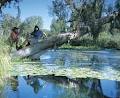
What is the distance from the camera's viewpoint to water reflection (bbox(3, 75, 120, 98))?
10222mm

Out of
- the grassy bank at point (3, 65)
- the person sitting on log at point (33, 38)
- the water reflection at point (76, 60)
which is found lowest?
the water reflection at point (76, 60)

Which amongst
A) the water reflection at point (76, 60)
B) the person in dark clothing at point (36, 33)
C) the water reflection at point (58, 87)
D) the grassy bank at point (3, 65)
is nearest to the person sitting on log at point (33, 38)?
the person in dark clothing at point (36, 33)

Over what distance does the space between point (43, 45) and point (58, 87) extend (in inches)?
337

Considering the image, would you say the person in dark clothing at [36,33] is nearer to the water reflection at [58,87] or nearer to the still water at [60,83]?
the still water at [60,83]

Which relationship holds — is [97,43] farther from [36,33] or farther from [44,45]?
[44,45]

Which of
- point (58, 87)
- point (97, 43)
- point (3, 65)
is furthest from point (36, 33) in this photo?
point (97, 43)

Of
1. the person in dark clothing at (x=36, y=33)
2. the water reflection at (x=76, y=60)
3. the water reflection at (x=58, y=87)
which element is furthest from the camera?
the person in dark clothing at (x=36, y=33)

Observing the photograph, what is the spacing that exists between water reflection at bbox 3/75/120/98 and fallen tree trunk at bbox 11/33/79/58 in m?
6.00

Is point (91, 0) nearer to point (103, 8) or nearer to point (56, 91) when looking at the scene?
point (103, 8)

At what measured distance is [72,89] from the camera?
1120 centimetres

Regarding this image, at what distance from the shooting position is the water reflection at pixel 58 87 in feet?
33.5

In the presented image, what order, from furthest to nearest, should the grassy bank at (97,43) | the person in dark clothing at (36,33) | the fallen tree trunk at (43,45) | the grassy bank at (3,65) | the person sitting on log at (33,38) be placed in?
1. the grassy bank at (97,43)
2. the person in dark clothing at (36,33)
3. the person sitting on log at (33,38)
4. the fallen tree trunk at (43,45)
5. the grassy bank at (3,65)

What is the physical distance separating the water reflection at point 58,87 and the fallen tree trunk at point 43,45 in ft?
19.7

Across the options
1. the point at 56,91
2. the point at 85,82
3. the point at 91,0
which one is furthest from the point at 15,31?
the point at 56,91
